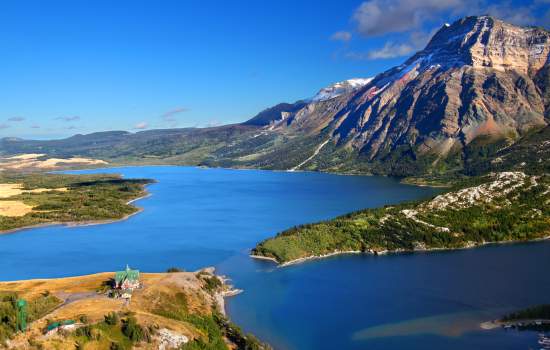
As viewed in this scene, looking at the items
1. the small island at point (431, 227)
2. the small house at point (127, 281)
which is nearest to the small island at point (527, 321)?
the small island at point (431, 227)

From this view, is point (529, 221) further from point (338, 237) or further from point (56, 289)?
point (56, 289)

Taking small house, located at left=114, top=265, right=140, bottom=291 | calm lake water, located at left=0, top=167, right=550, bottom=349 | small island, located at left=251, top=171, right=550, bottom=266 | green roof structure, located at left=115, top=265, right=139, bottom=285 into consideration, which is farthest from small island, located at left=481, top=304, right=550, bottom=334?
green roof structure, located at left=115, top=265, right=139, bottom=285

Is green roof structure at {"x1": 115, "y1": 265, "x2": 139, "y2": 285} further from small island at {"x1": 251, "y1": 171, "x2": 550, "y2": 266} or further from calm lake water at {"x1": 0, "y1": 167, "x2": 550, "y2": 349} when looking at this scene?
small island at {"x1": 251, "y1": 171, "x2": 550, "y2": 266}

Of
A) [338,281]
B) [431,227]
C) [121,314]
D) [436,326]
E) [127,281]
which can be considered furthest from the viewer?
[431,227]

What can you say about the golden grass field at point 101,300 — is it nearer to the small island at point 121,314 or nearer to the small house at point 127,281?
the small island at point 121,314

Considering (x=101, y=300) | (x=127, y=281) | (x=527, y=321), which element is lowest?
(x=527, y=321)

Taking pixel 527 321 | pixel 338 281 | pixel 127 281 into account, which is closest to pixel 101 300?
pixel 127 281

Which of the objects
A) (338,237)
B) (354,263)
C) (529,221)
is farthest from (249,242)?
(529,221)

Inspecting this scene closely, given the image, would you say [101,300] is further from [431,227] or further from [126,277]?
[431,227]
